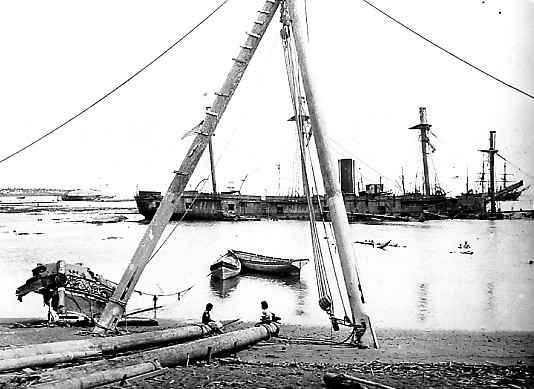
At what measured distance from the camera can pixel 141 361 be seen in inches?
305

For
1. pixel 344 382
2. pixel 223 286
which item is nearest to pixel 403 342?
pixel 344 382

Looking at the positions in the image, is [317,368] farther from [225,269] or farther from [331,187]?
[225,269]

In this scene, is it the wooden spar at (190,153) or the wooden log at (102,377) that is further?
the wooden spar at (190,153)

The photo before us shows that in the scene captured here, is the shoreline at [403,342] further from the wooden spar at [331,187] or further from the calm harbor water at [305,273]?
the calm harbor water at [305,273]

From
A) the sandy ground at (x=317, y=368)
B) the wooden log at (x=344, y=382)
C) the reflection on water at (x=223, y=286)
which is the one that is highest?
the wooden log at (x=344, y=382)

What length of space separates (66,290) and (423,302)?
1610 centimetres

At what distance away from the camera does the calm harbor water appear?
22719 mm

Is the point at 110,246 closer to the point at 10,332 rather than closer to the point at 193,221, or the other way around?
the point at 193,221

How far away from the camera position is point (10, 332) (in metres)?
13.2

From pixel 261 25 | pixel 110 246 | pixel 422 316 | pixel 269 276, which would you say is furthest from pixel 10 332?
pixel 110 246

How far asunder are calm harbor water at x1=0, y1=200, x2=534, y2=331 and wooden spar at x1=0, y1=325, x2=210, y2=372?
12.3 feet

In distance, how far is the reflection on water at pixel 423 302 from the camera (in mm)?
22948

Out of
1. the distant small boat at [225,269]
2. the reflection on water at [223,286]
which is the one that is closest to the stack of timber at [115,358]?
the reflection on water at [223,286]

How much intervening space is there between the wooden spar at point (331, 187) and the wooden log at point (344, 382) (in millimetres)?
2934
